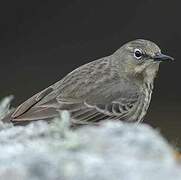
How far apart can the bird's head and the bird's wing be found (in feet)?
0.78

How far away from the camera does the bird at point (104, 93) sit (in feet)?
23.1

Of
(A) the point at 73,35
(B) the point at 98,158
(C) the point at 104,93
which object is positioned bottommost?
(A) the point at 73,35

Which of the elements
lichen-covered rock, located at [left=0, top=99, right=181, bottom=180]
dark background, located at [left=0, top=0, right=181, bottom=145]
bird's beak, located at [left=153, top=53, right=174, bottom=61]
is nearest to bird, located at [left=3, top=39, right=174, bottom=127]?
bird's beak, located at [left=153, top=53, right=174, bottom=61]

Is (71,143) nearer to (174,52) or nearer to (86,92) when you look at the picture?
(86,92)

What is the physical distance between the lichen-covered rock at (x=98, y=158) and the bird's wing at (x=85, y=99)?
310cm

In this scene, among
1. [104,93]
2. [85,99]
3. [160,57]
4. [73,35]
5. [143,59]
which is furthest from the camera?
[73,35]

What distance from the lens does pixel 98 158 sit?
3.46 metres

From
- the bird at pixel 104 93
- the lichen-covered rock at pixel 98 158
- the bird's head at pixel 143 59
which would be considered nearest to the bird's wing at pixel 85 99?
the bird at pixel 104 93

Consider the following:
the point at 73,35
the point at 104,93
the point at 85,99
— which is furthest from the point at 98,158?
the point at 73,35

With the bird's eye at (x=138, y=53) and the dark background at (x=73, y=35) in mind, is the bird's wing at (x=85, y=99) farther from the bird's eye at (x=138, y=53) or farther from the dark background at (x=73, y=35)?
the dark background at (x=73, y=35)

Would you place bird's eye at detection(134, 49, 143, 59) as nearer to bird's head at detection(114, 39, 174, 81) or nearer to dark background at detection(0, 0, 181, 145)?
bird's head at detection(114, 39, 174, 81)

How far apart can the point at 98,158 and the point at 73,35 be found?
11157 mm

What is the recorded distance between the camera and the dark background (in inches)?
550

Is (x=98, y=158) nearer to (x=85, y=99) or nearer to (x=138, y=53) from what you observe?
(x=85, y=99)
